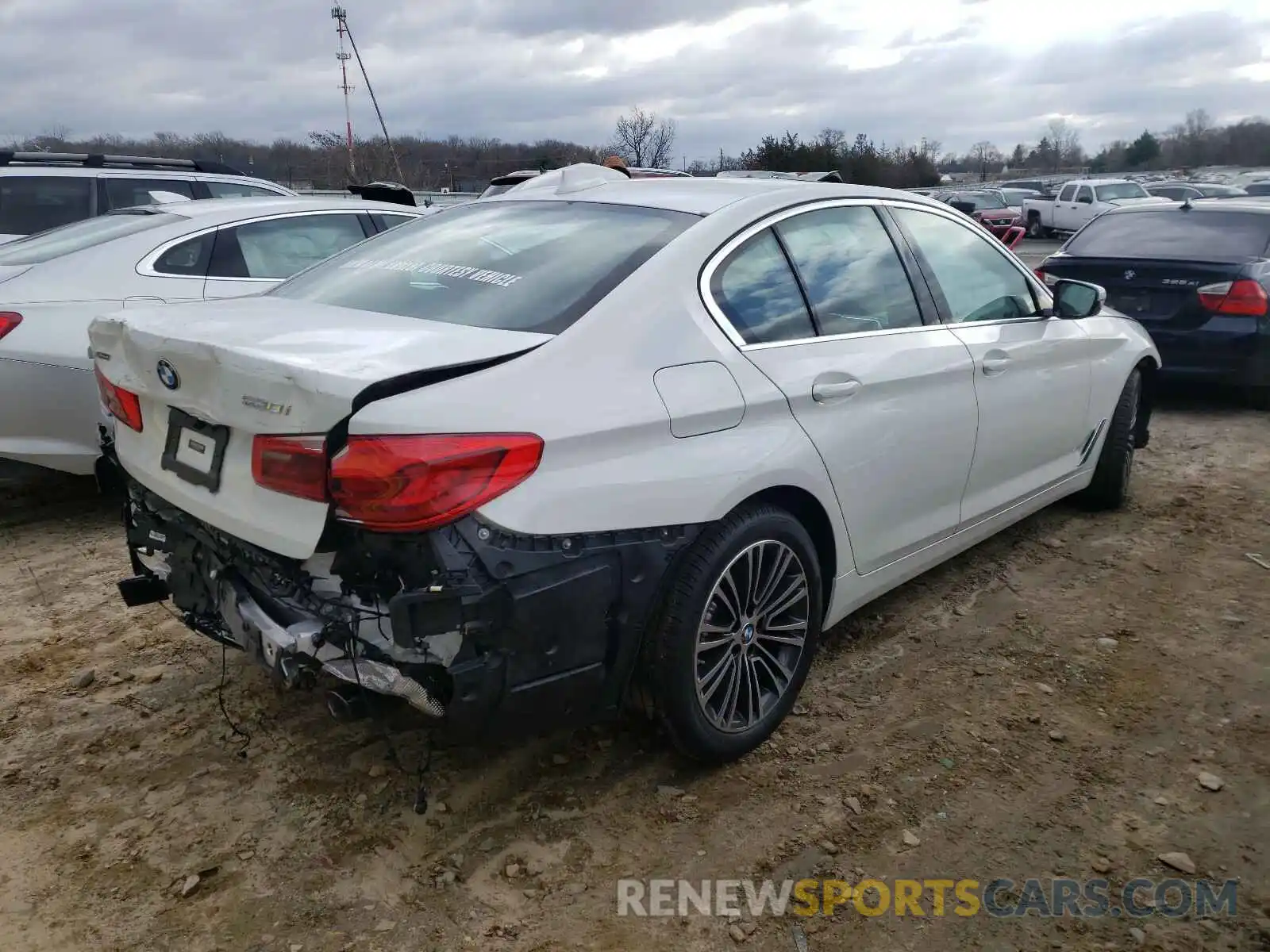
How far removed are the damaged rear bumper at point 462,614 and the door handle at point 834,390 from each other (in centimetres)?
70

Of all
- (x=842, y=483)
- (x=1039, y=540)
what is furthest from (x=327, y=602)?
(x=1039, y=540)

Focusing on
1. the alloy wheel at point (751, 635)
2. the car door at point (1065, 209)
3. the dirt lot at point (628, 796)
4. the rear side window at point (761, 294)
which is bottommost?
the dirt lot at point (628, 796)

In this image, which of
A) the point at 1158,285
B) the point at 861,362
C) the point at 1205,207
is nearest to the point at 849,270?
the point at 861,362

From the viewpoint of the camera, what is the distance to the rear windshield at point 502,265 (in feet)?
8.76

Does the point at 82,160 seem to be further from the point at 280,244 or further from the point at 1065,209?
the point at 1065,209

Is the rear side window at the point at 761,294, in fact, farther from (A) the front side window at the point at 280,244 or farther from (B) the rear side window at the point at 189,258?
(B) the rear side window at the point at 189,258

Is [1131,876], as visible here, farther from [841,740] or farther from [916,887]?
[841,740]

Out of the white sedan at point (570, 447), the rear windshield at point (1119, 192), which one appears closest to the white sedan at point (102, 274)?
the white sedan at point (570, 447)

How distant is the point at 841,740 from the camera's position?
3117mm

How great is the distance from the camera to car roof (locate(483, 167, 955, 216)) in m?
3.19

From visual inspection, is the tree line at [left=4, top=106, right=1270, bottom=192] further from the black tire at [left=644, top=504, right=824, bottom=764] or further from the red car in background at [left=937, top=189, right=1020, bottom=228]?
the black tire at [left=644, top=504, right=824, bottom=764]

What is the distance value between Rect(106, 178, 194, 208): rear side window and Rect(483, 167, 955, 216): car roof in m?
5.06

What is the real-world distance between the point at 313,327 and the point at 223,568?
681mm

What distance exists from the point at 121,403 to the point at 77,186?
18.1 feet
